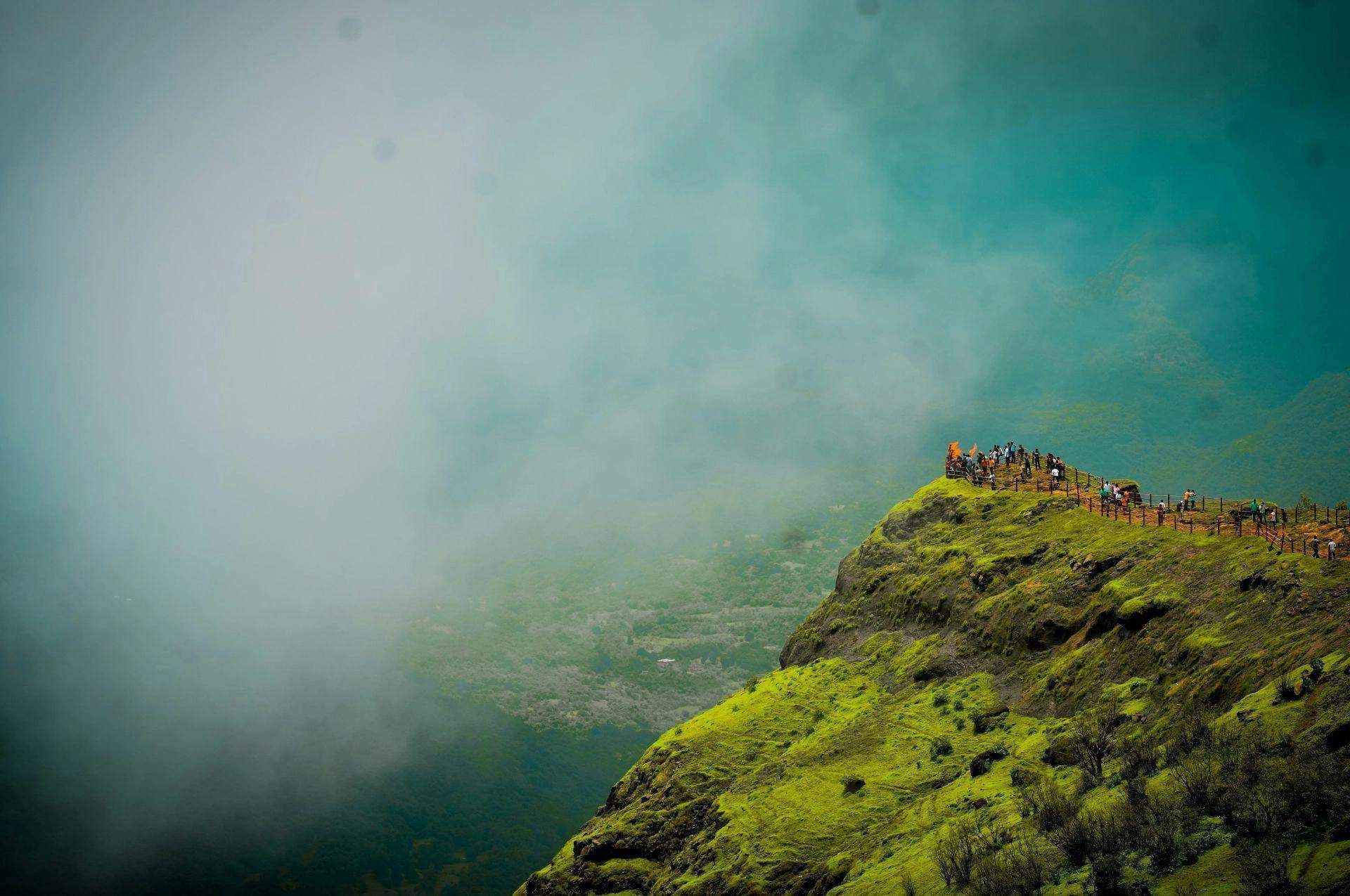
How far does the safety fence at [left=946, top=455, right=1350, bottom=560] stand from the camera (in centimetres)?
4722

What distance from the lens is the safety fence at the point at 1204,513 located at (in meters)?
47.2

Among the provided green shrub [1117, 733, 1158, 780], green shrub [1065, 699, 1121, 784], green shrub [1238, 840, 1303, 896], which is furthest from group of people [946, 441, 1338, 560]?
green shrub [1238, 840, 1303, 896]

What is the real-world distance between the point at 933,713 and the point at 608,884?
85.2 feet

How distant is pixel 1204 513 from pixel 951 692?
20403mm

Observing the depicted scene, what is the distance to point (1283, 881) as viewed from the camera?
23.5 meters

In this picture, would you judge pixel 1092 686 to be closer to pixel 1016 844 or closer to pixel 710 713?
pixel 1016 844

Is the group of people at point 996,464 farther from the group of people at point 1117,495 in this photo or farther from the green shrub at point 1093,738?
the green shrub at point 1093,738

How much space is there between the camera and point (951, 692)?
196 feet

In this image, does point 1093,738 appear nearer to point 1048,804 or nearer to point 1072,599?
point 1048,804

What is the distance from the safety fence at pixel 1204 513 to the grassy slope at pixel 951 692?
1.52 metres

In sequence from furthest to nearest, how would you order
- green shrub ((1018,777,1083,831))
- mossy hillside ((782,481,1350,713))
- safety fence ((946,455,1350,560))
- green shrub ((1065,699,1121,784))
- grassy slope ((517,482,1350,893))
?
safety fence ((946,455,1350,560)) → mossy hillside ((782,481,1350,713)) → grassy slope ((517,482,1350,893)) → green shrub ((1065,699,1121,784)) → green shrub ((1018,777,1083,831))

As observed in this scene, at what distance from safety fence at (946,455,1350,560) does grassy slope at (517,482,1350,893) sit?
152 cm

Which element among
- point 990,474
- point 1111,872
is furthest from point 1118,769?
point 990,474

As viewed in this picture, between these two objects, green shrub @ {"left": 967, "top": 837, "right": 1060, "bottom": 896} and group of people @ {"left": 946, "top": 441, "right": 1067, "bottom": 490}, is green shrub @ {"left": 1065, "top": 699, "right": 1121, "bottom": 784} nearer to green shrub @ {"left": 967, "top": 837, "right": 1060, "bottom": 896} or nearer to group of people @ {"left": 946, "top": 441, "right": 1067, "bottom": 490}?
green shrub @ {"left": 967, "top": 837, "right": 1060, "bottom": 896}
